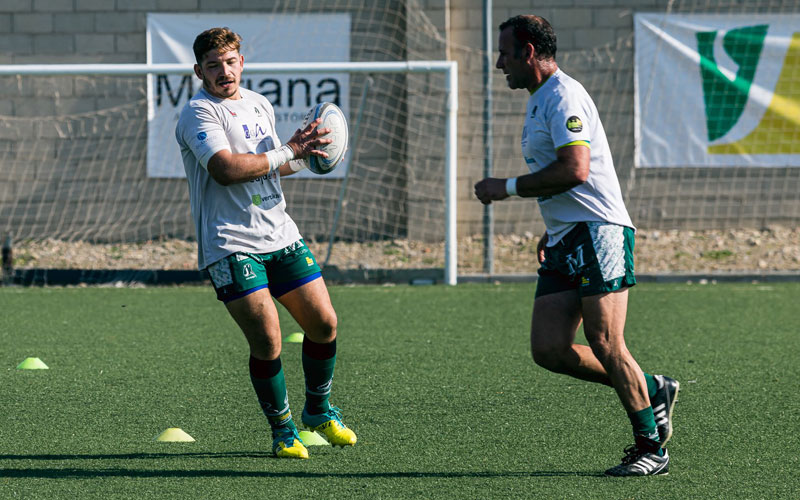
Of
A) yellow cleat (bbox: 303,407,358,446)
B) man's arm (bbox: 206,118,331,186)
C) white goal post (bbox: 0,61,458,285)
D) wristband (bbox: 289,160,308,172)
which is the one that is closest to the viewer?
man's arm (bbox: 206,118,331,186)

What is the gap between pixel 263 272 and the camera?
4.43m

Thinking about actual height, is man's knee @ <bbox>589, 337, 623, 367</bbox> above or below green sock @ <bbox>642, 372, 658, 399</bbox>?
above

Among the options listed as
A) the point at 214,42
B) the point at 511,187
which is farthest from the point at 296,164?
the point at 511,187

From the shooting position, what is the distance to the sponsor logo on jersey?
13.1 ft

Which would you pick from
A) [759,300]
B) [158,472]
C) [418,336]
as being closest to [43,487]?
[158,472]

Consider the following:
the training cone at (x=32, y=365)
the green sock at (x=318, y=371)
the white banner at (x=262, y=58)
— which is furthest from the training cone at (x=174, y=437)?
the white banner at (x=262, y=58)

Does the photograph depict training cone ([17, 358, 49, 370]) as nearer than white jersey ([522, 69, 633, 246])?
No

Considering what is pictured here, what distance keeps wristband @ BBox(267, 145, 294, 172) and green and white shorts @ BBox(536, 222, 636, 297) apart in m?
1.14

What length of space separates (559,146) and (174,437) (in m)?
2.09

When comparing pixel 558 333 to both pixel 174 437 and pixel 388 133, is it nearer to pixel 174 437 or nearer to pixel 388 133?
pixel 174 437

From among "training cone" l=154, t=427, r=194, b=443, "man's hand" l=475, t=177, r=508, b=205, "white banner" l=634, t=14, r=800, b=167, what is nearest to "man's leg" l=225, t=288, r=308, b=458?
"training cone" l=154, t=427, r=194, b=443

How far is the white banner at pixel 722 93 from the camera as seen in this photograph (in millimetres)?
12164

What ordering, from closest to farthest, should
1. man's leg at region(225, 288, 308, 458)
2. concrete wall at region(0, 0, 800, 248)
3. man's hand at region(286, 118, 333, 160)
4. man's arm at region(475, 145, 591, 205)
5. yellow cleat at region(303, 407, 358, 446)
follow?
man's arm at region(475, 145, 591, 205) < man's leg at region(225, 288, 308, 458) < man's hand at region(286, 118, 333, 160) < yellow cleat at region(303, 407, 358, 446) < concrete wall at region(0, 0, 800, 248)

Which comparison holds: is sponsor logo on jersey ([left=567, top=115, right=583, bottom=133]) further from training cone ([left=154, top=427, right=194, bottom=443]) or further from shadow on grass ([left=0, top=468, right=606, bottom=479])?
training cone ([left=154, top=427, right=194, bottom=443])
